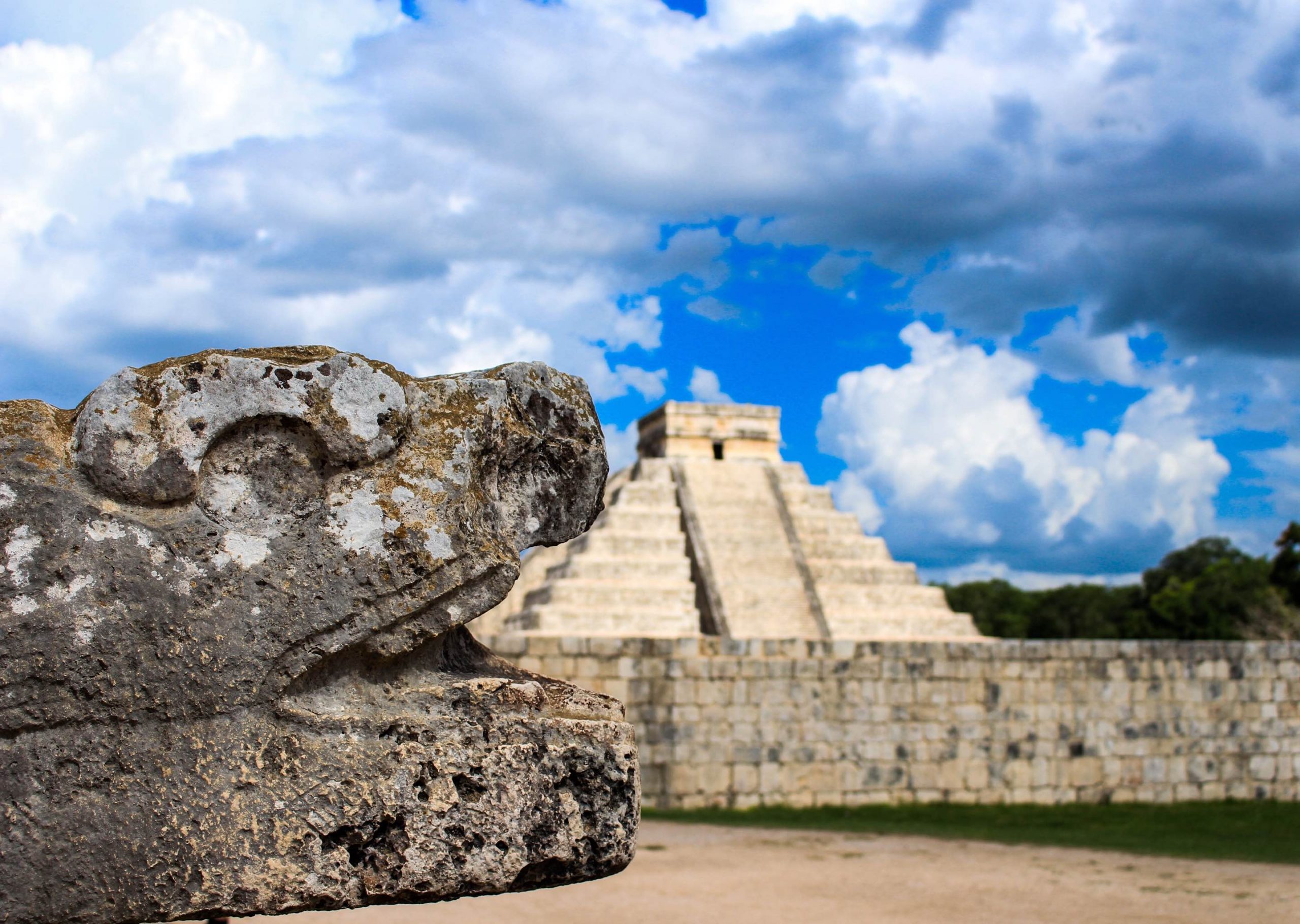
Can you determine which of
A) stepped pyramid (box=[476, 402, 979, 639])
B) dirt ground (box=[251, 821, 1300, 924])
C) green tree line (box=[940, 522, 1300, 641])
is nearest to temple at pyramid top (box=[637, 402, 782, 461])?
stepped pyramid (box=[476, 402, 979, 639])

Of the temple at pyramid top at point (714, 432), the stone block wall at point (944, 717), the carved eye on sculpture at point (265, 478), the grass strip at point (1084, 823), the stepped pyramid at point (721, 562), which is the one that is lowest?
the grass strip at point (1084, 823)

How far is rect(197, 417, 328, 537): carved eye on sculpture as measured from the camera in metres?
2.36

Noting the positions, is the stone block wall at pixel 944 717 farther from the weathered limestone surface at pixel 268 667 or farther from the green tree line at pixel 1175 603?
the green tree line at pixel 1175 603

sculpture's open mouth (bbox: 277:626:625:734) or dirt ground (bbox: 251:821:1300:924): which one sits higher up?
sculpture's open mouth (bbox: 277:626:625:734)

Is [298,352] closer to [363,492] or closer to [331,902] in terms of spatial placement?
[363,492]

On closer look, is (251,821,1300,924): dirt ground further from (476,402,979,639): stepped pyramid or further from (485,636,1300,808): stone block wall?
(476,402,979,639): stepped pyramid

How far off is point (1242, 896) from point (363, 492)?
7.90 metres

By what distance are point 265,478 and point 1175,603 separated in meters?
44.5

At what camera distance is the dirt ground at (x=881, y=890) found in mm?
7594

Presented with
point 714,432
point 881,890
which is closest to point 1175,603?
point 714,432

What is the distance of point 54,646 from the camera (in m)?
2.21

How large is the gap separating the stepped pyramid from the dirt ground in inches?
431

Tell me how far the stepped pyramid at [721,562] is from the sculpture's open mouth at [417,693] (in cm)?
1835

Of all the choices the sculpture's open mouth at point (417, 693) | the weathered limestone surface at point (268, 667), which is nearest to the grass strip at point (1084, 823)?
the sculpture's open mouth at point (417, 693)
